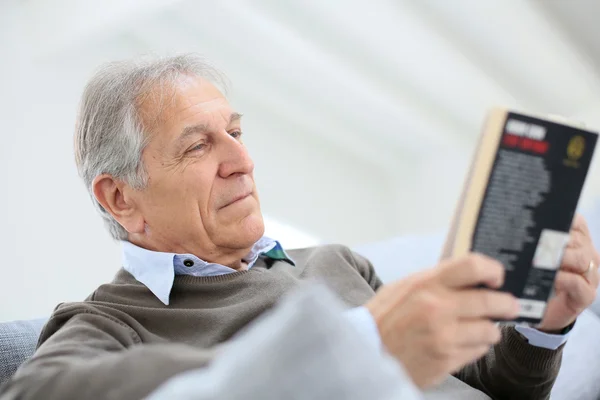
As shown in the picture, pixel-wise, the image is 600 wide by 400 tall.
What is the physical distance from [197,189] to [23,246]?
7.94ft

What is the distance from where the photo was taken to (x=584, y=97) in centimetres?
337

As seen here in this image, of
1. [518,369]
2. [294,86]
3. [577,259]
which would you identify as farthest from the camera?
[294,86]

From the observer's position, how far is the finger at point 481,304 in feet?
Result: 2.70

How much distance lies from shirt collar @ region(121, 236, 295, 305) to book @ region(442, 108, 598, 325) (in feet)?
2.08

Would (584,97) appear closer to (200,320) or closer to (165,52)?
(165,52)

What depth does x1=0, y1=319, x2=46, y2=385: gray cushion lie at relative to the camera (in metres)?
1.38

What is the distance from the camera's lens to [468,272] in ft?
2.66

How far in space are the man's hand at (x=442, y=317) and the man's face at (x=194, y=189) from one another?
0.71m

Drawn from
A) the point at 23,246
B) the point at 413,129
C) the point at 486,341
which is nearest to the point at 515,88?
the point at 413,129

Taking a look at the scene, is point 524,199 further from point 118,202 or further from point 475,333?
point 118,202

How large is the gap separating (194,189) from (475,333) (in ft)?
2.69

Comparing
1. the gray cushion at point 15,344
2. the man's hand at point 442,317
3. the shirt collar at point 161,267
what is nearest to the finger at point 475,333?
the man's hand at point 442,317

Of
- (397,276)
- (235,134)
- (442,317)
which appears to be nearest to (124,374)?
(442,317)

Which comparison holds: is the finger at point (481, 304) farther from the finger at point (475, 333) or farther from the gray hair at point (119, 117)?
the gray hair at point (119, 117)
